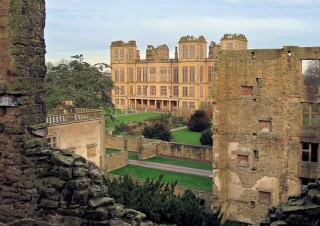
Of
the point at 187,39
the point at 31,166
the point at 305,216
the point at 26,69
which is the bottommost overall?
the point at 305,216

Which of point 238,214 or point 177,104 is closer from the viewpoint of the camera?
point 238,214

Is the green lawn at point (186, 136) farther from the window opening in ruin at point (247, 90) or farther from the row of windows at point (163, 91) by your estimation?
the window opening in ruin at point (247, 90)

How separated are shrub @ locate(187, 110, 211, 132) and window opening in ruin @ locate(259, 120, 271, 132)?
28050 millimetres

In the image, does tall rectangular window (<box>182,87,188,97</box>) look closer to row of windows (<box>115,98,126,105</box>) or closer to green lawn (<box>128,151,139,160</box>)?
row of windows (<box>115,98,126,105</box>)

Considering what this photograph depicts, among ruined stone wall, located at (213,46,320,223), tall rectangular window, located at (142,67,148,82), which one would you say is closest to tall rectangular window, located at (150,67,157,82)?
tall rectangular window, located at (142,67,148,82)

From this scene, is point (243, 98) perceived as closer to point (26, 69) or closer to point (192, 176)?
point (192, 176)

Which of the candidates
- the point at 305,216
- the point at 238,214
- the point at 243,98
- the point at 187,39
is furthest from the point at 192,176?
the point at 187,39

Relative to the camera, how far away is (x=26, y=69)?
873 cm

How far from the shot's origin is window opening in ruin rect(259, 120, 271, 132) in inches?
878

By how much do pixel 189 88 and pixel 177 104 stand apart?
13.1 ft

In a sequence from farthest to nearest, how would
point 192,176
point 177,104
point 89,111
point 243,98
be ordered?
point 177,104, point 192,176, point 89,111, point 243,98

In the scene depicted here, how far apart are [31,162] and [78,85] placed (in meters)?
31.0

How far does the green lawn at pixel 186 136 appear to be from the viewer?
143ft

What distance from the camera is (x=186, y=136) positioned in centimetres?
4750
